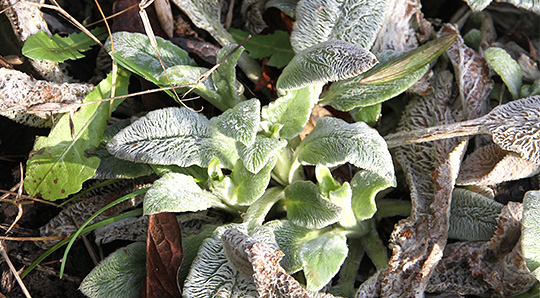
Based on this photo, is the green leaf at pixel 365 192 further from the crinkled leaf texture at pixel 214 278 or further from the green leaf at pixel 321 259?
the crinkled leaf texture at pixel 214 278

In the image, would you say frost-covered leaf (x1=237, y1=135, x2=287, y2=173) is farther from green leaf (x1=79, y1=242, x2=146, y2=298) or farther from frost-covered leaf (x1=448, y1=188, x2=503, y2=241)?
frost-covered leaf (x1=448, y1=188, x2=503, y2=241)

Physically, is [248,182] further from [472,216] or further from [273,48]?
[472,216]

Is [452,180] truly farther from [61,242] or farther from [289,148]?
[61,242]

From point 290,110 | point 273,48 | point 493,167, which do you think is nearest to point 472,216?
point 493,167

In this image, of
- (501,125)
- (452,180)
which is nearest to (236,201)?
(452,180)

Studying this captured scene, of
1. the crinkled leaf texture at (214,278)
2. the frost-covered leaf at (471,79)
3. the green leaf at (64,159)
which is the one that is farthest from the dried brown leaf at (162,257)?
the frost-covered leaf at (471,79)

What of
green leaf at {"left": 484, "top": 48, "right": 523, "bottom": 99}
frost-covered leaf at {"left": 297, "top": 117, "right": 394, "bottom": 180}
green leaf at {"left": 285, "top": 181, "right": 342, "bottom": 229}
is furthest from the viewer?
green leaf at {"left": 484, "top": 48, "right": 523, "bottom": 99}

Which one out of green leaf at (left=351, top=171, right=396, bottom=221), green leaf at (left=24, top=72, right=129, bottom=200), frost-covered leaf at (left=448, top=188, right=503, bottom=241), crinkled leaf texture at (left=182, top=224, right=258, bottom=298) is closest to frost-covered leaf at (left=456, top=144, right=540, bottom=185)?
frost-covered leaf at (left=448, top=188, right=503, bottom=241)
